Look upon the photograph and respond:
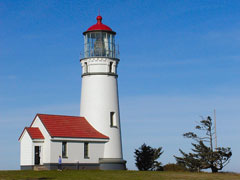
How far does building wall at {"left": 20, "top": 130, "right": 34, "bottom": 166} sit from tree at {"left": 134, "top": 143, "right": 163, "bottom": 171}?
1278cm

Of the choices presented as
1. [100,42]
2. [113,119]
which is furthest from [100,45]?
[113,119]

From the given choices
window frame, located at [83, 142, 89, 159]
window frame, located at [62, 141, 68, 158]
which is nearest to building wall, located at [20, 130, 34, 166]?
window frame, located at [62, 141, 68, 158]

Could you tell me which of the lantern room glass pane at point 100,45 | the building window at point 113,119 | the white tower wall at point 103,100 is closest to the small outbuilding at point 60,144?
the white tower wall at point 103,100

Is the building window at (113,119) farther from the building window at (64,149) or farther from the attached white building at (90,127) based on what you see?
the building window at (64,149)

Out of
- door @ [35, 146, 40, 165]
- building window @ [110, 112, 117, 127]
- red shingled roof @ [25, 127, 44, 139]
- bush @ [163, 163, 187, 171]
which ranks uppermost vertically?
building window @ [110, 112, 117, 127]

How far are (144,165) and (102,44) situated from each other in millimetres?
13341

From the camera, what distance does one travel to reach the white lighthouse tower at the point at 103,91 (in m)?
45.1

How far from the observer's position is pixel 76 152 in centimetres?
4269

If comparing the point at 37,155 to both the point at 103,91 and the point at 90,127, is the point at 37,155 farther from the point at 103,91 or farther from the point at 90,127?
the point at 103,91

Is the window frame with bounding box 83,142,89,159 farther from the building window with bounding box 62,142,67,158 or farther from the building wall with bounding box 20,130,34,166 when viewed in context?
the building wall with bounding box 20,130,34,166

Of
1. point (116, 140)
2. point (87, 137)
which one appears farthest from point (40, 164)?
point (116, 140)

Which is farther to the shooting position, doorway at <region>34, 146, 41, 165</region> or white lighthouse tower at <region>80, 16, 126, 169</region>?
white lighthouse tower at <region>80, 16, 126, 169</region>

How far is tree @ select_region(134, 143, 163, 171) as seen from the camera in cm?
4997

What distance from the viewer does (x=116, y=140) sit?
4547cm
